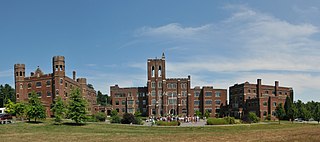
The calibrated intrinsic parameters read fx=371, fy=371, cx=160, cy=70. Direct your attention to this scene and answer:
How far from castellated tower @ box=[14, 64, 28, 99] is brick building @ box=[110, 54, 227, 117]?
3689 cm

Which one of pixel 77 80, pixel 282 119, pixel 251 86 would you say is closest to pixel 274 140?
pixel 282 119

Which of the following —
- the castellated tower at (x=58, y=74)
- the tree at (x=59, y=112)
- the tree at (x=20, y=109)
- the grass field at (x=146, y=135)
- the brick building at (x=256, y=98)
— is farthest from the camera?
the brick building at (x=256, y=98)

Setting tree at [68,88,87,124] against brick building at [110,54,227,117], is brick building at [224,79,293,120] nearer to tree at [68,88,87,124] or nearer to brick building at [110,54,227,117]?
brick building at [110,54,227,117]

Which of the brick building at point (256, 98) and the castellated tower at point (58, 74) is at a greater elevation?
the castellated tower at point (58, 74)

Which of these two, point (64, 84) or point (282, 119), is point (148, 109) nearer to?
point (64, 84)

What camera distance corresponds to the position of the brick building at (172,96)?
113 m

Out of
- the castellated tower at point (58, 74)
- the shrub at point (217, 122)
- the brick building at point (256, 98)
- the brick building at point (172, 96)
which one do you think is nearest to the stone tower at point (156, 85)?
the brick building at point (172, 96)

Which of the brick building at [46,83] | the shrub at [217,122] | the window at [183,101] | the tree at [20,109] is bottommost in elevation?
the shrub at [217,122]

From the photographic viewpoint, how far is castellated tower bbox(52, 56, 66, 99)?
86688 mm

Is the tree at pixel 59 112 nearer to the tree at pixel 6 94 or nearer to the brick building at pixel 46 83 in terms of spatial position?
the brick building at pixel 46 83

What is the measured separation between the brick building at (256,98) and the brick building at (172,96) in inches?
192

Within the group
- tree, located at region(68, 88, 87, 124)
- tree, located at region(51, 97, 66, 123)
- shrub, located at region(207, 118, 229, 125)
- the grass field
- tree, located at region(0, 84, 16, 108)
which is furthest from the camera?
tree, located at region(0, 84, 16, 108)

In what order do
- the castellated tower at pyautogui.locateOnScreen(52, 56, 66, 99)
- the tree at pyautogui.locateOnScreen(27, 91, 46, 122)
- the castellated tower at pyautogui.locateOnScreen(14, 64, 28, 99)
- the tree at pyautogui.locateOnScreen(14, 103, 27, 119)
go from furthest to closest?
the castellated tower at pyautogui.locateOnScreen(14, 64, 28, 99) < the castellated tower at pyautogui.locateOnScreen(52, 56, 66, 99) < the tree at pyautogui.locateOnScreen(14, 103, 27, 119) < the tree at pyautogui.locateOnScreen(27, 91, 46, 122)

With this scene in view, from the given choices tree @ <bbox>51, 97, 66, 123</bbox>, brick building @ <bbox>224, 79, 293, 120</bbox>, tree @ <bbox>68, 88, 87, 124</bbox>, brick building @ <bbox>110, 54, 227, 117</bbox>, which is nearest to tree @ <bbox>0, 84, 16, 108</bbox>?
brick building @ <bbox>110, 54, 227, 117</bbox>
